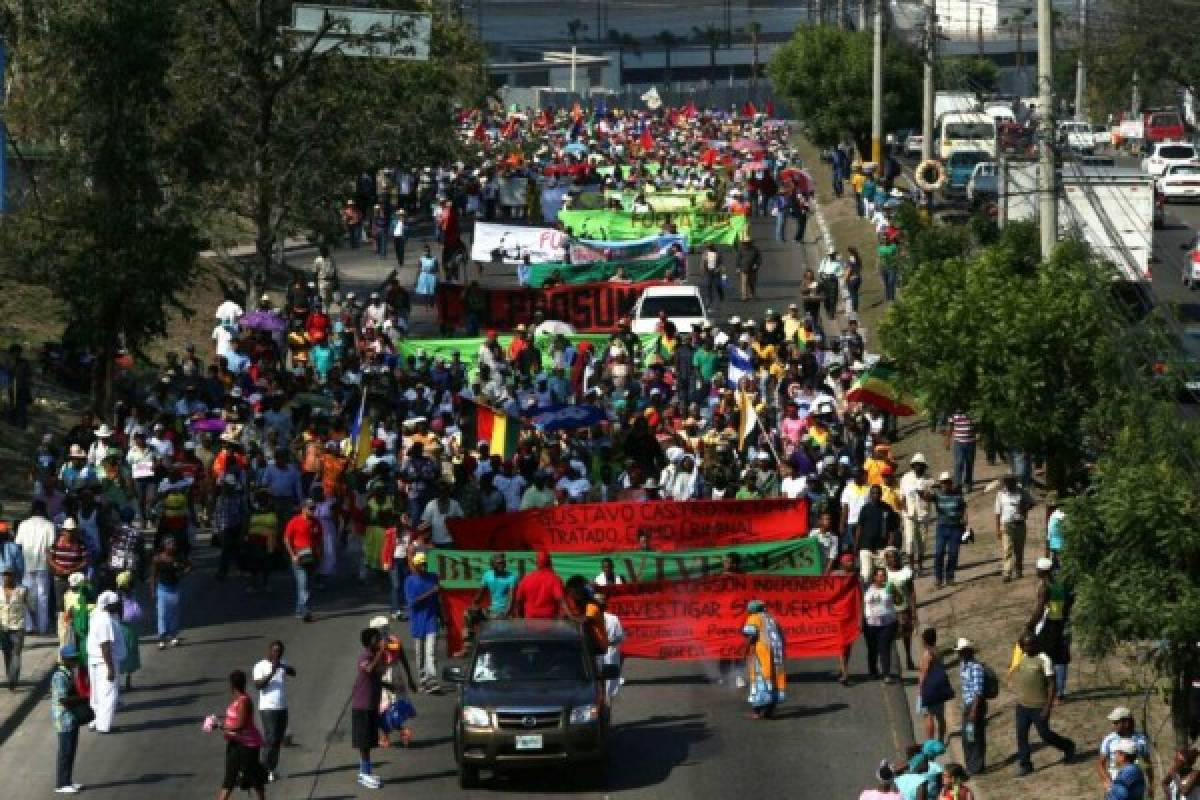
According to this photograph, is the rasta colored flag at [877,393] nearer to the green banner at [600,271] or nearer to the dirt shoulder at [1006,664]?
the dirt shoulder at [1006,664]

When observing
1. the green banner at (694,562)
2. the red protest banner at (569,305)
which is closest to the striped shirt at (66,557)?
the green banner at (694,562)

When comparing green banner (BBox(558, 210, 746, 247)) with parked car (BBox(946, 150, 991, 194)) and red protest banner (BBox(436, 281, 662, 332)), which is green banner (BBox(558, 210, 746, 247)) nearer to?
red protest banner (BBox(436, 281, 662, 332))

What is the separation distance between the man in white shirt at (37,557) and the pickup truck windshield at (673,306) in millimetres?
20828

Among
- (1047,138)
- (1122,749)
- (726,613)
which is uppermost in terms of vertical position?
(1047,138)

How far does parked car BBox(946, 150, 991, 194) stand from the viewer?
7725 centimetres

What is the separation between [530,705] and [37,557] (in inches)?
312

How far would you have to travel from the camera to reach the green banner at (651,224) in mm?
59500

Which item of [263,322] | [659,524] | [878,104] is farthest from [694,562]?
[878,104]

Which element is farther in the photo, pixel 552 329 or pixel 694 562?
pixel 552 329

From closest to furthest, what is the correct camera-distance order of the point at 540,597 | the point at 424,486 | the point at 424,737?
the point at 424,737 < the point at 540,597 < the point at 424,486

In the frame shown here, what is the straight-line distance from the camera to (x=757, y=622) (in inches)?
994

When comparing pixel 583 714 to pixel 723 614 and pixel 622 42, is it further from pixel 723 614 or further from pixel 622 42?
pixel 622 42

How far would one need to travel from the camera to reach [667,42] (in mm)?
181375

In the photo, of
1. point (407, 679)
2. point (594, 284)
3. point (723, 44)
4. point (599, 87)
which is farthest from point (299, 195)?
point (723, 44)
